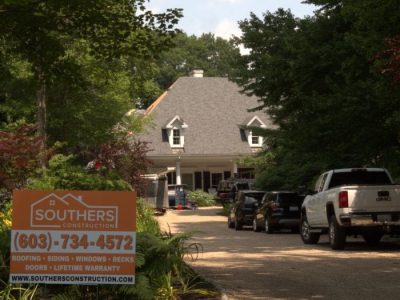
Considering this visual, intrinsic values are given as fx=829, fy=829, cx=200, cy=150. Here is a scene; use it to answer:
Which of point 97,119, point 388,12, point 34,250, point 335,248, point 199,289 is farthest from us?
point 97,119

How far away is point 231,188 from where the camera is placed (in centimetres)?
5650

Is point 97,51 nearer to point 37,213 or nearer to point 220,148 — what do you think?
point 37,213

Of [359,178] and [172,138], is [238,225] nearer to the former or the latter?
[359,178]

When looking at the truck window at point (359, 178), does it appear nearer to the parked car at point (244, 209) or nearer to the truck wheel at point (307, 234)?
the truck wheel at point (307, 234)

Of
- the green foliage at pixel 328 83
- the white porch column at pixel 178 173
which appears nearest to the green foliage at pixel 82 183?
the green foliage at pixel 328 83

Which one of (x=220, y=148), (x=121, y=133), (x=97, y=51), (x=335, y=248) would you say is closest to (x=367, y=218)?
(x=335, y=248)

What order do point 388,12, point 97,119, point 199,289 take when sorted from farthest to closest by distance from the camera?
point 97,119, point 388,12, point 199,289

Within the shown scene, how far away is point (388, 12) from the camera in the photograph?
22156 millimetres

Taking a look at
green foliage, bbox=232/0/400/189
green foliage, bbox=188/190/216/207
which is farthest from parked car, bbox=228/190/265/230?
green foliage, bbox=188/190/216/207

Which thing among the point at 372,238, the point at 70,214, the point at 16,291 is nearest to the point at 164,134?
the point at 372,238

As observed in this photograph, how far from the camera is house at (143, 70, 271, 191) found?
68938 millimetres

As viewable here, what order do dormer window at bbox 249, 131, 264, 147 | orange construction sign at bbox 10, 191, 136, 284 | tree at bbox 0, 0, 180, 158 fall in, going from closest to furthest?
orange construction sign at bbox 10, 191, 136, 284
tree at bbox 0, 0, 180, 158
dormer window at bbox 249, 131, 264, 147

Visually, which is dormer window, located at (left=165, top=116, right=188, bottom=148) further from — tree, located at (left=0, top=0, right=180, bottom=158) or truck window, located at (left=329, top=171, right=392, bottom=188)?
tree, located at (left=0, top=0, right=180, bottom=158)

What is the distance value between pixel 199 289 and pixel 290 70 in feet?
62.7
